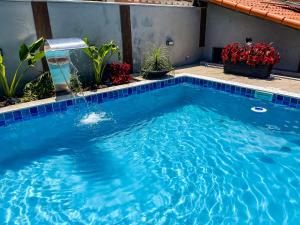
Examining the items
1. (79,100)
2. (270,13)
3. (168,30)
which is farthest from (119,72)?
(270,13)

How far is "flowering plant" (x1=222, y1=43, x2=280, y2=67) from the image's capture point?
29.1ft

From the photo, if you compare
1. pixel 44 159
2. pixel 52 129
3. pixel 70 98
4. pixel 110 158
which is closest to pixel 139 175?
pixel 110 158

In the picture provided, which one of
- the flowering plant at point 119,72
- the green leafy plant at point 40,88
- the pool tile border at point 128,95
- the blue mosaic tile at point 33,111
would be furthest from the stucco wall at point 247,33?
the blue mosaic tile at point 33,111

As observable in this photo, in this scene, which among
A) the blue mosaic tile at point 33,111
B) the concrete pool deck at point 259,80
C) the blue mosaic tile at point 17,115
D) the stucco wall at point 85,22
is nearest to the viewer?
the blue mosaic tile at point 17,115

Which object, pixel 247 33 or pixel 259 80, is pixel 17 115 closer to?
pixel 259 80

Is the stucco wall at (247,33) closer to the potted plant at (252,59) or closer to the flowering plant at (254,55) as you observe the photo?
the potted plant at (252,59)

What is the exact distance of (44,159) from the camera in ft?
16.7

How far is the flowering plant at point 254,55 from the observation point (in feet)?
29.1

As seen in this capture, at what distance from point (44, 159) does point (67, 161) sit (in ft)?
1.63

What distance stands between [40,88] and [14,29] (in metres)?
1.80

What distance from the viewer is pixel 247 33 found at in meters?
11.2

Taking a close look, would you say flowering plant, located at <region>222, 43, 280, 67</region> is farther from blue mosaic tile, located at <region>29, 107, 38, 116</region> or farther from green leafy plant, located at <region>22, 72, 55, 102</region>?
blue mosaic tile, located at <region>29, 107, 38, 116</region>

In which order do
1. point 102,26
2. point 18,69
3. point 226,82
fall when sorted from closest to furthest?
1. point 18,69
2. point 226,82
3. point 102,26

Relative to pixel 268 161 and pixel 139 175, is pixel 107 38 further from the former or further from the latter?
pixel 268 161
